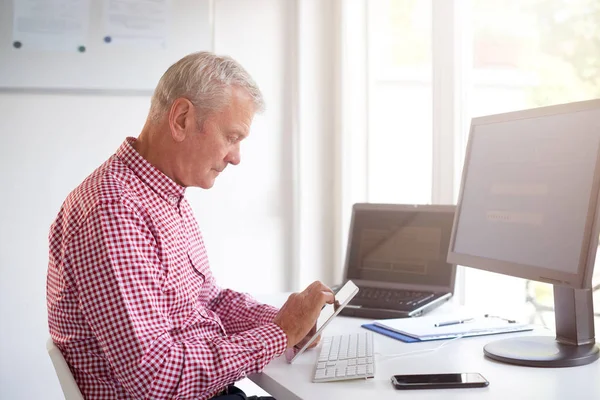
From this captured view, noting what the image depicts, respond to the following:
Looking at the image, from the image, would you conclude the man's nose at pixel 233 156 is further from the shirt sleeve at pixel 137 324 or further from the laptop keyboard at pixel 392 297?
the laptop keyboard at pixel 392 297

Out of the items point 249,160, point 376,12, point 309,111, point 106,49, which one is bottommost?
point 249,160

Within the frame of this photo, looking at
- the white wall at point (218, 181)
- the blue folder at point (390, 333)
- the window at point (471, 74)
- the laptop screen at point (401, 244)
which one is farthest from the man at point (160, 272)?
the white wall at point (218, 181)

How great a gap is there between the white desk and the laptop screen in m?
0.51

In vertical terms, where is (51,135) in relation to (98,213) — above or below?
above

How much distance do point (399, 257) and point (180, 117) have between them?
87 centimetres

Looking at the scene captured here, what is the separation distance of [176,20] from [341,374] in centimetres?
183

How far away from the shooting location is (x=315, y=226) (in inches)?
114

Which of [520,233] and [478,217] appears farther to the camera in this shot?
[478,217]

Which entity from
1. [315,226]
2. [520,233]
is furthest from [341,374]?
[315,226]

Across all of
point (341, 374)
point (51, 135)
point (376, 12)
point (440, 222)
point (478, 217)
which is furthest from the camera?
point (376, 12)

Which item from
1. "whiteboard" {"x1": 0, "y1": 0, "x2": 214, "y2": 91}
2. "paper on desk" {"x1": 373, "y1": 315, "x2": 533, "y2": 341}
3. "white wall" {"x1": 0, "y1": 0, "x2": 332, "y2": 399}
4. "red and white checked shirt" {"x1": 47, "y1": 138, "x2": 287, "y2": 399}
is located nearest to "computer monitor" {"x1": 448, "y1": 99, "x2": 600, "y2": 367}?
"paper on desk" {"x1": 373, "y1": 315, "x2": 533, "y2": 341}

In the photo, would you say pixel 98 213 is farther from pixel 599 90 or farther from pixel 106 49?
pixel 106 49

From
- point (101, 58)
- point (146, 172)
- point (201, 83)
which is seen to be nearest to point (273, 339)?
point (146, 172)

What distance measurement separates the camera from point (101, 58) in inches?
105
